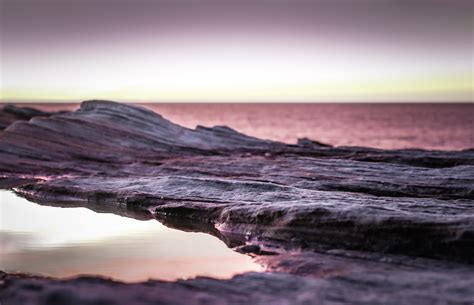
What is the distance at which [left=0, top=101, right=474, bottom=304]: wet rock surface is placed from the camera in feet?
16.3

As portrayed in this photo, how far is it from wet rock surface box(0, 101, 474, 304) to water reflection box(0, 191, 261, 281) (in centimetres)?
37

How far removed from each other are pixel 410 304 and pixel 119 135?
12.8 meters

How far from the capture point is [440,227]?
6.39 meters

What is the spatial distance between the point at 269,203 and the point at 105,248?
2.33m

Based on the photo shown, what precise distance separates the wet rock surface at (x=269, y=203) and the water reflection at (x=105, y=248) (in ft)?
1.23

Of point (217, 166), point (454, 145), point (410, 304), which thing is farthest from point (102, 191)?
point (454, 145)

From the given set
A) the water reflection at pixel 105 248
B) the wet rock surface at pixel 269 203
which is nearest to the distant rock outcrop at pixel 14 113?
the wet rock surface at pixel 269 203

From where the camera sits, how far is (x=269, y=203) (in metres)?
8.15

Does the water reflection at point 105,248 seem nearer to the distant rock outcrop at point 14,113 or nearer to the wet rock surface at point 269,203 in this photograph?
the wet rock surface at point 269,203

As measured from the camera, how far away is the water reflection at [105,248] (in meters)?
6.67

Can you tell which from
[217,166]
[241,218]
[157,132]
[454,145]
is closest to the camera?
[241,218]

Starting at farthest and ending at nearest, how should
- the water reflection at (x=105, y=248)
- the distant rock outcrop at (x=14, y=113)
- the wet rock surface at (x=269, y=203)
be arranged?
the distant rock outcrop at (x=14, y=113)
the water reflection at (x=105, y=248)
the wet rock surface at (x=269, y=203)

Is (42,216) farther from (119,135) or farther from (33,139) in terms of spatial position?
(119,135)

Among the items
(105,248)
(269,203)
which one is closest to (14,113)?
(105,248)
